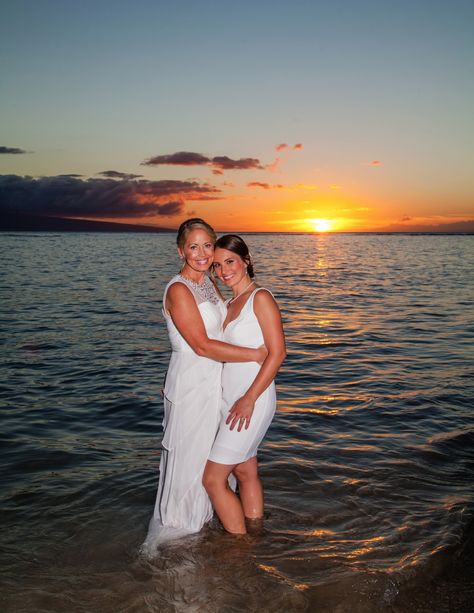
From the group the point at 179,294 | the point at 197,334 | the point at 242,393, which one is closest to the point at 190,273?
the point at 179,294

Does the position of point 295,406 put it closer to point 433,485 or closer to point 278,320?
point 433,485

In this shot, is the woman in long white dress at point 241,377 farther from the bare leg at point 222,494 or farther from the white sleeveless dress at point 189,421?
the white sleeveless dress at point 189,421

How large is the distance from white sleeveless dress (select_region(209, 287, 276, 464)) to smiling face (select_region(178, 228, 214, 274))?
0.47m

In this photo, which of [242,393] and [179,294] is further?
[242,393]

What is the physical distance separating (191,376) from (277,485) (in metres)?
2.20

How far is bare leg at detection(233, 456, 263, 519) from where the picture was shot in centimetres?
462

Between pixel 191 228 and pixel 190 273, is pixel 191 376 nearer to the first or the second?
pixel 190 273

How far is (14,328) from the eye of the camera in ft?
48.2

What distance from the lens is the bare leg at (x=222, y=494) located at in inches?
171

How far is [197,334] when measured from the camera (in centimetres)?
416

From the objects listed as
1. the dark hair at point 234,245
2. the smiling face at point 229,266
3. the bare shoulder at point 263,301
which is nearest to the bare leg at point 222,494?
the bare shoulder at point 263,301

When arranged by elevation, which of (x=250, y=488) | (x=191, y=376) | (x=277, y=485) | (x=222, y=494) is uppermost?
(x=191, y=376)

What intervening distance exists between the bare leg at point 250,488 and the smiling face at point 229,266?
1524 millimetres

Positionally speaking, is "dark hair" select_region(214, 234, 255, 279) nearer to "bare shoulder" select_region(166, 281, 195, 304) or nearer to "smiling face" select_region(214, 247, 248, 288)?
"smiling face" select_region(214, 247, 248, 288)
